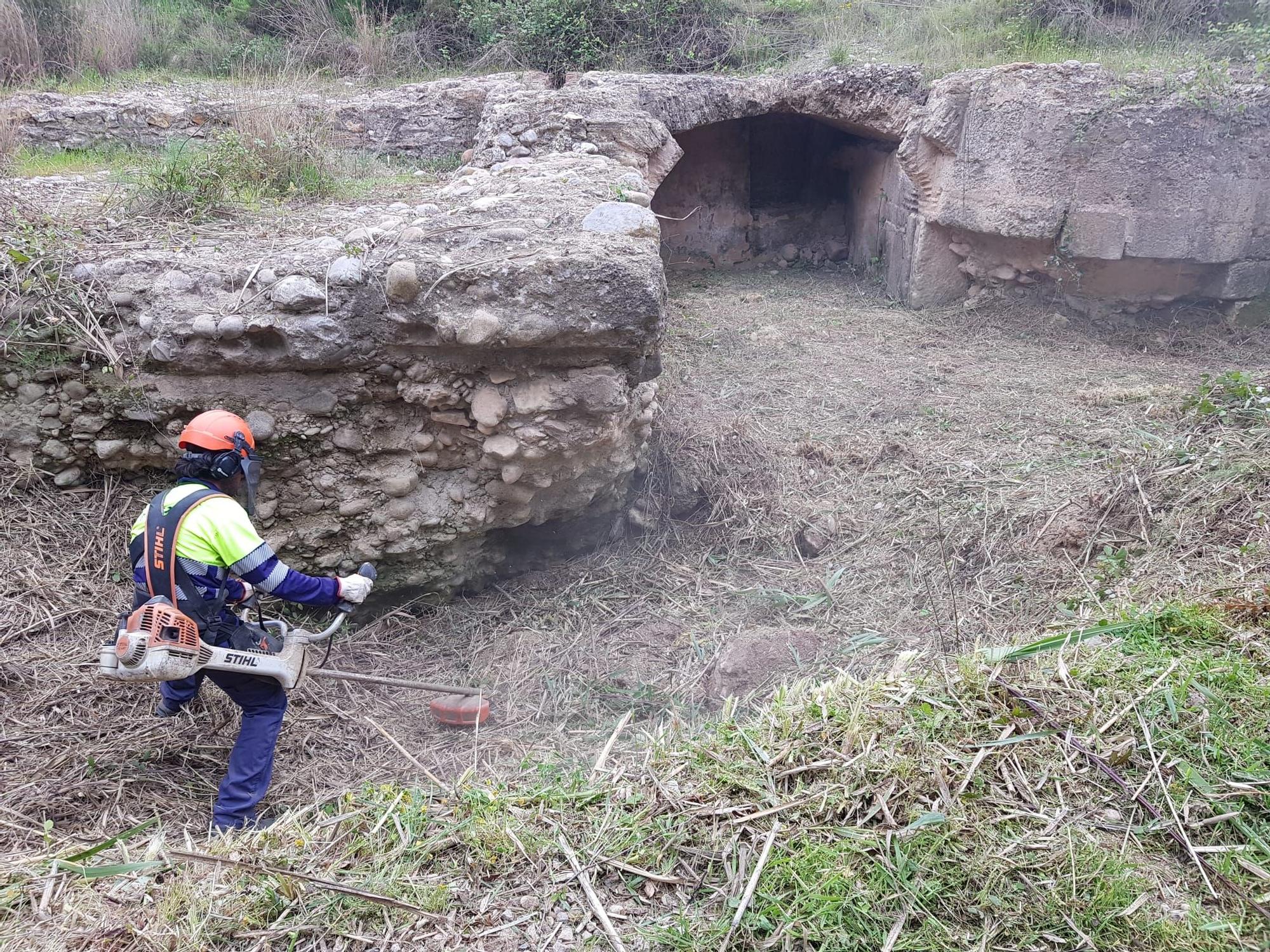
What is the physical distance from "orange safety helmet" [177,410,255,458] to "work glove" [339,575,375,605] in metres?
0.61

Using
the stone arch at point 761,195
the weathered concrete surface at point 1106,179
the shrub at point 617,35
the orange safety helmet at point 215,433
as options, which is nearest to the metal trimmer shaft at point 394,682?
the orange safety helmet at point 215,433

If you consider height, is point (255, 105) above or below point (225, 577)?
above

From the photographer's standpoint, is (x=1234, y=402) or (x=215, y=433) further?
(x=1234, y=402)

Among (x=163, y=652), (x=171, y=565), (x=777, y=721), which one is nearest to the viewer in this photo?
(x=777, y=721)

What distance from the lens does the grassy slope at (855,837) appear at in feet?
6.22

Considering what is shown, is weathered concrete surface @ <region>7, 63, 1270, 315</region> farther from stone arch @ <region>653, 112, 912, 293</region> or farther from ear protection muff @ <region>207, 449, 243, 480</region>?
ear protection muff @ <region>207, 449, 243, 480</region>

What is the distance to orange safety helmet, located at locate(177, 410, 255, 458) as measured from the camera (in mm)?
2969

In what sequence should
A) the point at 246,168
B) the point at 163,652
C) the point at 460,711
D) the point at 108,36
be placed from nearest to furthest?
the point at 163,652
the point at 460,711
the point at 246,168
the point at 108,36

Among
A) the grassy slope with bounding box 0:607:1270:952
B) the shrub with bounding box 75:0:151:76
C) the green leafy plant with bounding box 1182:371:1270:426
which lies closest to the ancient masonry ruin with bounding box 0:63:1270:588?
the grassy slope with bounding box 0:607:1270:952

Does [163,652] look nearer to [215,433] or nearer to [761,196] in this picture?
[215,433]

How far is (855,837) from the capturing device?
2.06 meters

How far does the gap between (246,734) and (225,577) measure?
584 millimetres

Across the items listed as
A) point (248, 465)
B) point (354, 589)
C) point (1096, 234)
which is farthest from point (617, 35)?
point (354, 589)

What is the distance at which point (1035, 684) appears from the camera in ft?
7.99
